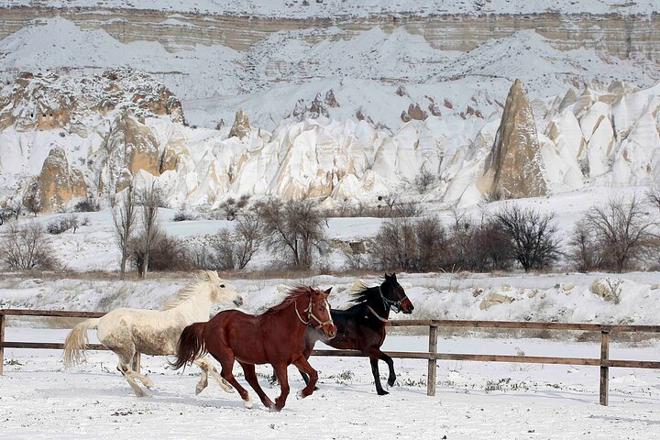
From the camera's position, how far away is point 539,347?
90.8 feet

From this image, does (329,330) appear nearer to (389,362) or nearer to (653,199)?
(389,362)

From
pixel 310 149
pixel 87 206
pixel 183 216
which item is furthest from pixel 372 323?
pixel 310 149

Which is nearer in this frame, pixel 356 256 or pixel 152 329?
pixel 152 329

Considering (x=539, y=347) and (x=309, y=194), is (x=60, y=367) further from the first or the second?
(x=309, y=194)

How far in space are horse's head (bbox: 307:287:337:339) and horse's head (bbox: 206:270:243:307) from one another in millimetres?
2010

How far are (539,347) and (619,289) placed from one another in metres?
7.92

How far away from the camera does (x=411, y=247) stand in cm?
6156

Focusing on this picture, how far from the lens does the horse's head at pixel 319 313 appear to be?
13250mm

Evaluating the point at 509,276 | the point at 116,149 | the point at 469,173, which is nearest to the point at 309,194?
the point at 469,173

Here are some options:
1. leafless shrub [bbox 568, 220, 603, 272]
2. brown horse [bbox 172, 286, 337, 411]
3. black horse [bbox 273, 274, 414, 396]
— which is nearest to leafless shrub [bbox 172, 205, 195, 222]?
leafless shrub [bbox 568, 220, 603, 272]

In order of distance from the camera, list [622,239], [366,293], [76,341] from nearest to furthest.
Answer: [76,341]
[366,293]
[622,239]

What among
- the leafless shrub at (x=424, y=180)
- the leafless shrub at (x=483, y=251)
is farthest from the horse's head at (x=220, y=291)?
the leafless shrub at (x=424, y=180)

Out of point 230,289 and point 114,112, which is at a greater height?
point 230,289

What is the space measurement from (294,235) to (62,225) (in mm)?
36505
